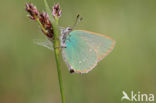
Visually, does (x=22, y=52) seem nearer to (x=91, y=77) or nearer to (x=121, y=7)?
(x=91, y=77)

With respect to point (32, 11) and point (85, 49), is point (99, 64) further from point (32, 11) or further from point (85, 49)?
point (32, 11)

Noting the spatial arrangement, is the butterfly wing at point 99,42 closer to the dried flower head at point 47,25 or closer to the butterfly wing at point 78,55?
the butterfly wing at point 78,55

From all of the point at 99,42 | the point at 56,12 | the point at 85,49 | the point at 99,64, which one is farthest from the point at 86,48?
the point at 99,64

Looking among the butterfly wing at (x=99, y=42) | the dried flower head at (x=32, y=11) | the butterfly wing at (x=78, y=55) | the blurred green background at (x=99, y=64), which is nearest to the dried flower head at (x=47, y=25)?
the dried flower head at (x=32, y=11)

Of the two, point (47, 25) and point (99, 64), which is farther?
point (99, 64)

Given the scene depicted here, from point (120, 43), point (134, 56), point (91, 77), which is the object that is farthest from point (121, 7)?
point (91, 77)

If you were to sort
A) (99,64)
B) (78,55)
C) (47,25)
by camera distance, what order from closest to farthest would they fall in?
(47,25)
(78,55)
(99,64)

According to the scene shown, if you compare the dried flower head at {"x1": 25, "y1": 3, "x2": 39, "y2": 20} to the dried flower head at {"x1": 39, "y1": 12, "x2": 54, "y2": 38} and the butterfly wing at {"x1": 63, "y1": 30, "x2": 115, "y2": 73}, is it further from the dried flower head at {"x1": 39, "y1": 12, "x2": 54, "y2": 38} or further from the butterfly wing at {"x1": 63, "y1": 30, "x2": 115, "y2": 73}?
the butterfly wing at {"x1": 63, "y1": 30, "x2": 115, "y2": 73}

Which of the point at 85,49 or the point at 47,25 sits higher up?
the point at 47,25
